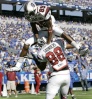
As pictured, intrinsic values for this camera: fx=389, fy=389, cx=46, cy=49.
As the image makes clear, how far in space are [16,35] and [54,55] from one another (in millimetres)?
24914

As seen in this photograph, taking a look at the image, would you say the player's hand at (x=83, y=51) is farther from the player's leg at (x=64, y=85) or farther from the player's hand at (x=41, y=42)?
the player's hand at (x=41, y=42)

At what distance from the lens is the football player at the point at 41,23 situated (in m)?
6.68

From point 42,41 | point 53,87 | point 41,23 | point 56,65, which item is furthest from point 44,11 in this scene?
point 53,87

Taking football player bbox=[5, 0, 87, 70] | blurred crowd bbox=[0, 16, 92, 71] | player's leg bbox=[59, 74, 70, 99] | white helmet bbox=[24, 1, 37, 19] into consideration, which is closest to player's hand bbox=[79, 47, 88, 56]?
football player bbox=[5, 0, 87, 70]

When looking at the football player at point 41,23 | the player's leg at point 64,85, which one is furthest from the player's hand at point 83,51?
the player's leg at point 64,85

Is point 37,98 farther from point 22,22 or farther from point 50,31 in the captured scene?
point 22,22

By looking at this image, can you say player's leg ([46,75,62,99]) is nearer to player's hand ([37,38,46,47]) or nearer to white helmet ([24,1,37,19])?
player's hand ([37,38,46,47])

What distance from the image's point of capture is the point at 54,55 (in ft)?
22.0

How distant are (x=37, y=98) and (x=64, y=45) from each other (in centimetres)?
851

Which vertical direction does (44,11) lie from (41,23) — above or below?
above

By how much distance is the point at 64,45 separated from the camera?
22.9 feet

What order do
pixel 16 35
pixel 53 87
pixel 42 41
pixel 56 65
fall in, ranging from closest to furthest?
pixel 53 87, pixel 56 65, pixel 42 41, pixel 16 35

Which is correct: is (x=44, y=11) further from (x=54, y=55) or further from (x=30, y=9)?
(x=54, y=55)

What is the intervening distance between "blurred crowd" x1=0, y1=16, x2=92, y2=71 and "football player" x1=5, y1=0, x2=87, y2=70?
14350 millimetres
